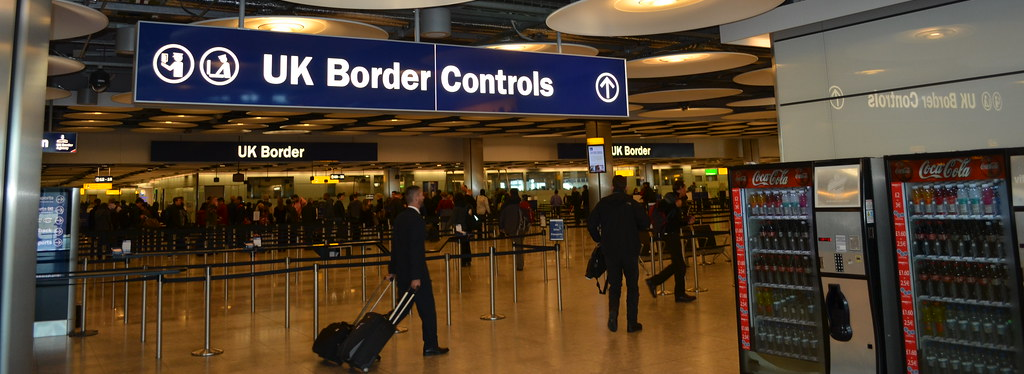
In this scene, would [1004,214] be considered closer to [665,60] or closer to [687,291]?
[687,291]

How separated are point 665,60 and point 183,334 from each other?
304 inches

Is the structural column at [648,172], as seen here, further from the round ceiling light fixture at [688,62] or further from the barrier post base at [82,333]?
the barrier post base at [82,333]

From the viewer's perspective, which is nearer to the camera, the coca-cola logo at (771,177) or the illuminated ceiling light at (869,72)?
the coca-cola logo at (771,177)

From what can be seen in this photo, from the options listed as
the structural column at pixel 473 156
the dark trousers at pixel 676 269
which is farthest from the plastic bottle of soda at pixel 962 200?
the structural column at pixel 473 156

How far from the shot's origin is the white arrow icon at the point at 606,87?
191 inches

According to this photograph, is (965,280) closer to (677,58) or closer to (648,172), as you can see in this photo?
(677,58)

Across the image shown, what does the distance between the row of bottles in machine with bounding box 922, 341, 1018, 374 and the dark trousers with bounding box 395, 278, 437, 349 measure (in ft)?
13.0

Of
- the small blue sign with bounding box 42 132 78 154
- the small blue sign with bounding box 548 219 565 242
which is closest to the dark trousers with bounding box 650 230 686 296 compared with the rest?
the small blue sign with bounding box 548 219 565 242

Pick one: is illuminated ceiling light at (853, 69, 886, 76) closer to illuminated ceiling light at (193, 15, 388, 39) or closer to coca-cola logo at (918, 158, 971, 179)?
coca-cola logo at (918, 158, 971, 179)

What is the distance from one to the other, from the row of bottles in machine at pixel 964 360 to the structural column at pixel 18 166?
17.2 ft

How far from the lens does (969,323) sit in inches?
182

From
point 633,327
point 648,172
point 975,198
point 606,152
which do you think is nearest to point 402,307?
point 633,327

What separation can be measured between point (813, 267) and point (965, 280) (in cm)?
98

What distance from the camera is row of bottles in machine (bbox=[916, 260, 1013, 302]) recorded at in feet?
14.5
